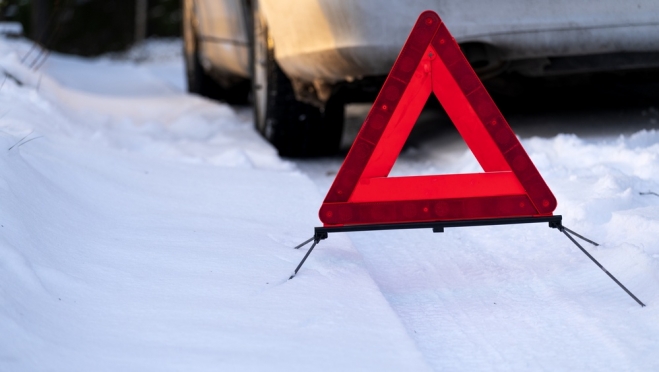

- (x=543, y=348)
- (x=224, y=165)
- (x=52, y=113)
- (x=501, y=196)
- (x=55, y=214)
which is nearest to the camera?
(x=543, y=348)

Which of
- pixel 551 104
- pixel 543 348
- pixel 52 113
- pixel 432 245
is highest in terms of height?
pixel 543 348

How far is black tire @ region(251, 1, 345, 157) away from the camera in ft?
18.5

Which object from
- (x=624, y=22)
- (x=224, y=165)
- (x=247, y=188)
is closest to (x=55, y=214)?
(x=247, y=188)

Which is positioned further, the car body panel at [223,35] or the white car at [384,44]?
the car body panel at [223,35]

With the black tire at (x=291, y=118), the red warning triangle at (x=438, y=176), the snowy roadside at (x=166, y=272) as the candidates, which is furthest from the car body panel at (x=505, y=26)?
the red warning triangle at (x=438, y=176)

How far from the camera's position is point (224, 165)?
4906 mm

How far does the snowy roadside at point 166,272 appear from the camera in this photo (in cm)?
233

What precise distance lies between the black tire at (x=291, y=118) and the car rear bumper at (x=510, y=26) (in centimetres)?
115

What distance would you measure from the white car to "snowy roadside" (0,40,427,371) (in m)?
0.69

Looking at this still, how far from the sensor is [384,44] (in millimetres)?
4340

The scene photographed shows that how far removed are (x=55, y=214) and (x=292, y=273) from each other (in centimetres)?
82

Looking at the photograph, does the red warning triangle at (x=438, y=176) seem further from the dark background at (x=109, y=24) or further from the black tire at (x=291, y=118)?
the dark background at (x=109, y=24)

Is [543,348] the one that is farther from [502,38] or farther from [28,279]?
[502,38]

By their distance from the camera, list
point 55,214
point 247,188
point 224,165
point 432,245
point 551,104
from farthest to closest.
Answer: point 551,104
point 224,165
point 247,188
point 432,245
point 55,214
